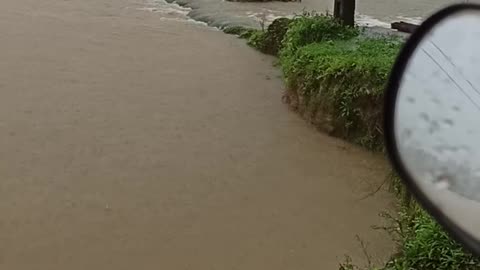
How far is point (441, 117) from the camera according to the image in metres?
0.82

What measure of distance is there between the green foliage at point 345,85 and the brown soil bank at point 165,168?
0.53 ft

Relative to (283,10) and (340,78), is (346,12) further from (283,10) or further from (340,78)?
(283,10)

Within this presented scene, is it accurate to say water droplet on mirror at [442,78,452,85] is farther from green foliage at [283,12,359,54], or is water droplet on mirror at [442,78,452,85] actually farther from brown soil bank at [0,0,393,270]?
green foliage at [283,12,359,54]

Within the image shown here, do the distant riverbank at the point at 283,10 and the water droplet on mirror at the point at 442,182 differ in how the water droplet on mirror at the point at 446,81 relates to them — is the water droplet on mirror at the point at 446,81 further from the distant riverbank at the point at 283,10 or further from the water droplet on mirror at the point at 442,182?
the distant riverbank at the point at 283,10

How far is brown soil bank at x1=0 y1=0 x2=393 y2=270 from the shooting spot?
4059 millimetres

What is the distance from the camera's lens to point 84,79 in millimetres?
6656

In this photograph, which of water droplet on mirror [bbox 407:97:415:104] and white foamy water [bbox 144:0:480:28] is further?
white foamy water [bbox 144:0:480:28]

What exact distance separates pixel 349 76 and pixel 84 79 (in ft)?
8.22

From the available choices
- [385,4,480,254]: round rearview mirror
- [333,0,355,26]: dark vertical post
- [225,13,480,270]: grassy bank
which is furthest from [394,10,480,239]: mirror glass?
[333,0,355,26]: dark vertical post

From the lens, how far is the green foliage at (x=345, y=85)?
5.42 meters

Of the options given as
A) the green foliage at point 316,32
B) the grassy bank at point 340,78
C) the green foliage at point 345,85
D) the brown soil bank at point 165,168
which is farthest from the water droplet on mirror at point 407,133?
the green foliage at point 316,32

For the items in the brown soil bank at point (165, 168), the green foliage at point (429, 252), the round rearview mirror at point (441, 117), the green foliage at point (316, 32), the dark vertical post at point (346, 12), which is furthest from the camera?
the dark vertical post at point (346, 12)

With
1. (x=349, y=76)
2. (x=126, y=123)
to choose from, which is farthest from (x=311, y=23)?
(x=126, y=123)

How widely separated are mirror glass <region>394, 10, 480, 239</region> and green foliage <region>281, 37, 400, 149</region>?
14.2 ft
